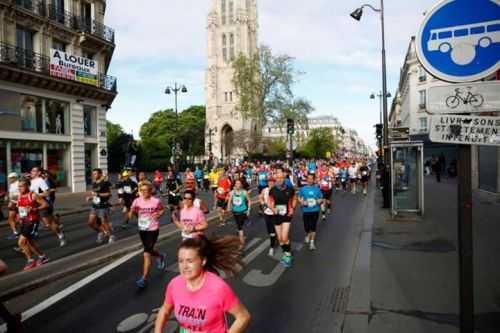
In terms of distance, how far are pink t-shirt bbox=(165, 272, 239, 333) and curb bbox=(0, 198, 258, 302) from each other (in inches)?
174

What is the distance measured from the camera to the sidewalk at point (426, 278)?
4695mm

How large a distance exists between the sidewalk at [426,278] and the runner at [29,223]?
20.3 feet

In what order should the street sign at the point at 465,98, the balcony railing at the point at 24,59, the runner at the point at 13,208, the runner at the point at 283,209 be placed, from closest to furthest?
1. the street sign at the point at 465,98
2. the runner at the point at 283,209
3. the runner at the point at 13,208
4. the balcony railing at the point at 24,59

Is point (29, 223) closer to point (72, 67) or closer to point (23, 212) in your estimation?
point (23, 212)

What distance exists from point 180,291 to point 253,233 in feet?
28.5

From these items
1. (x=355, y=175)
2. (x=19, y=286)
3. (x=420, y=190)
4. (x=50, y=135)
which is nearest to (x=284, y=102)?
(x=355, y=175)

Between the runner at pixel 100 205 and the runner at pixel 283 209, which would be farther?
the runner at pixel 100 205

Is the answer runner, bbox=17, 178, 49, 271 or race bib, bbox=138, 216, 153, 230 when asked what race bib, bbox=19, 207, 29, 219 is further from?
race bib, bbox=138, 216, 153, 230

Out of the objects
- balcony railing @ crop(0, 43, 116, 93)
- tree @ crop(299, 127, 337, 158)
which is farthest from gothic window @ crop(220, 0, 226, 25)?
balcony railing @ crop(0, 43, 116, 93)

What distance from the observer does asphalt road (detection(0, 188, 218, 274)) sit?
27.8ft

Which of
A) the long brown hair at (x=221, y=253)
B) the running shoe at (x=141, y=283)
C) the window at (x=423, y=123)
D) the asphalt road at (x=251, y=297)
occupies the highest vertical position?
the window at (x=423, y=123)

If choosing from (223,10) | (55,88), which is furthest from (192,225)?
(223,10)

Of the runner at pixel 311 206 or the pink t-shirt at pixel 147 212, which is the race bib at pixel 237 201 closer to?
the runner at pixel 311 206

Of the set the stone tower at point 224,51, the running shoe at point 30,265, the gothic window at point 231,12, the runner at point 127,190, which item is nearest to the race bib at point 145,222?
the running shoe at point 30,265
